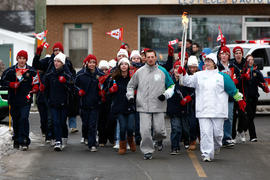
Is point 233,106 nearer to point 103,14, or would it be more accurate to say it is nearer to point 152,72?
point 152,72

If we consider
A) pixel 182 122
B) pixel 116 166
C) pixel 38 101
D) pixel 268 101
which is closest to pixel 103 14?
pixel 268 101

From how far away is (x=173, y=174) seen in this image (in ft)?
30.9

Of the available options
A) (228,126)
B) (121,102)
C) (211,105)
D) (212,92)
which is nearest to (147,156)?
(121,102)

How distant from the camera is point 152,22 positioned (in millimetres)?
25797

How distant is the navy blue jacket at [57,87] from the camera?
469 inches

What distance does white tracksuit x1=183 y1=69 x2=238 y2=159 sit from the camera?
1054 centimetres

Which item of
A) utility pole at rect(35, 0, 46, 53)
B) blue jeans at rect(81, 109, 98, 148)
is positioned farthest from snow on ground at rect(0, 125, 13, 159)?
utility pole at rect(35, 0, 46, 53)

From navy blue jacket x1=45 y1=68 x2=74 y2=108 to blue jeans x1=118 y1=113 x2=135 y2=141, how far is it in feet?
3.70

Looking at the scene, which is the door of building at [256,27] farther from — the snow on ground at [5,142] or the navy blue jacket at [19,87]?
the navy blue jacket at [19,87]

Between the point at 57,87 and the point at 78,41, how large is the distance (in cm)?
1422

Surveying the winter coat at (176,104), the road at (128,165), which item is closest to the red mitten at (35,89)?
the road at (128,165)

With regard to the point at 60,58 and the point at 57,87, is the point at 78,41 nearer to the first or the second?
the point at 60,58

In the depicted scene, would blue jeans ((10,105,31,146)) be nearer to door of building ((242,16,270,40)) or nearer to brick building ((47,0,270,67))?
brick building ((47,0,270,67))

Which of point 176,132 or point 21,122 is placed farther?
point 21,122
